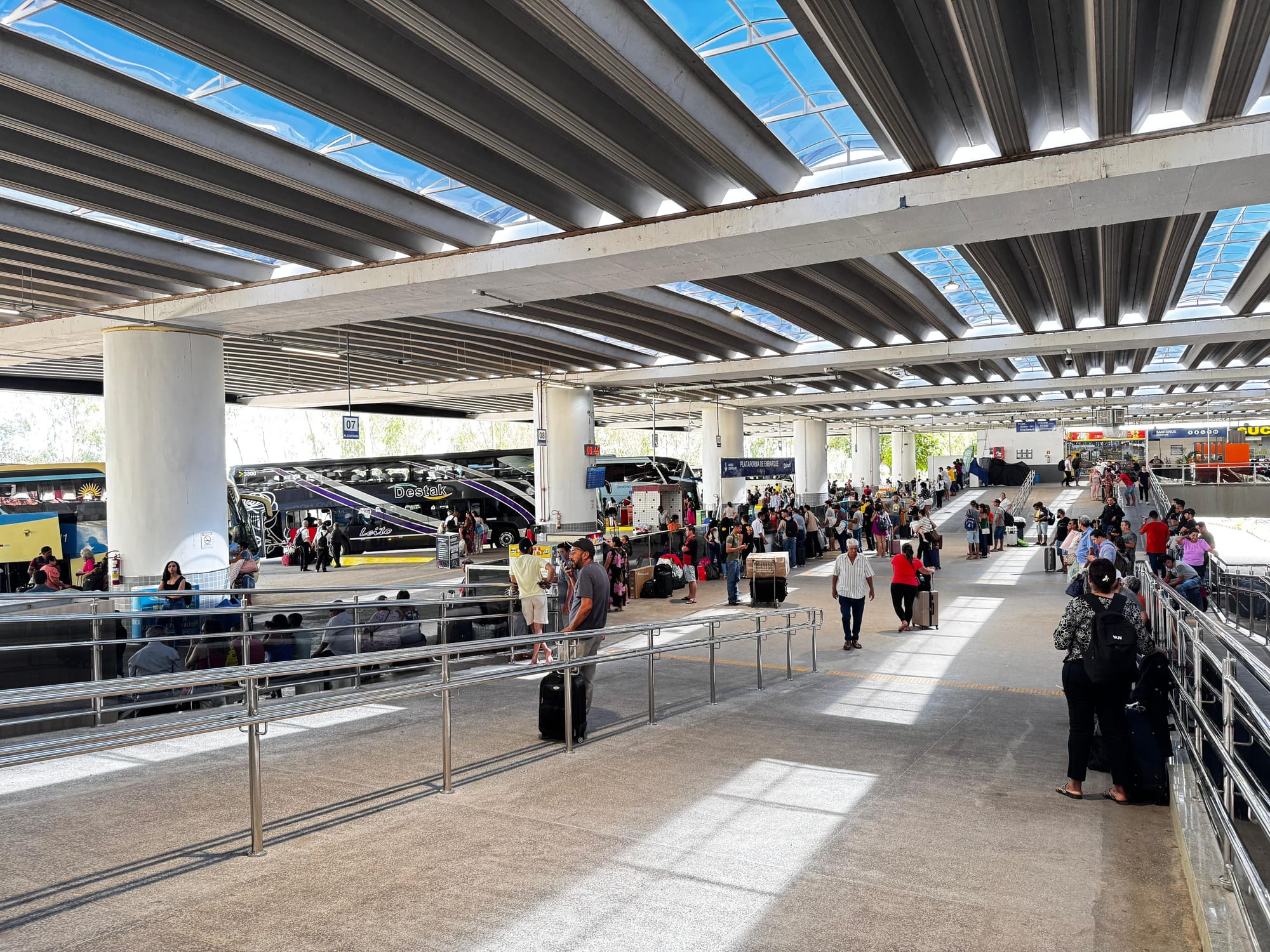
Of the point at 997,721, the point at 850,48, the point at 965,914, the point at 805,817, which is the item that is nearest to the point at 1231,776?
the point at 965,914

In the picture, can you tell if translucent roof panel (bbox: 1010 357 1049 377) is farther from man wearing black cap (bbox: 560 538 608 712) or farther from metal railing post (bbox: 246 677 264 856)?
metal railing post (bbox: 246 677 264 856)

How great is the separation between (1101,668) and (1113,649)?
0.44ft

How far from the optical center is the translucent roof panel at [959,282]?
42.9 feet

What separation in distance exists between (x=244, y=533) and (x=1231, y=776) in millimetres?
30246

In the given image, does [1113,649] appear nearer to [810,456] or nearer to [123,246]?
[123,246]

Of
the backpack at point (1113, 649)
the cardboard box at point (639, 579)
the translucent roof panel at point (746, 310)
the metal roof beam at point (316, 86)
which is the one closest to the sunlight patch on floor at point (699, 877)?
the backpack at point (1113, 649)

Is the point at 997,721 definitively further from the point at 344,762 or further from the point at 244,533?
the point at 244,533

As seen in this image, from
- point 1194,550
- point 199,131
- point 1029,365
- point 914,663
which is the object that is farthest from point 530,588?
point 1029,365

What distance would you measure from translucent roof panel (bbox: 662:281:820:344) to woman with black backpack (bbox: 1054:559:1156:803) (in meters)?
8.34

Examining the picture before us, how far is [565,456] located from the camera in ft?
85.6

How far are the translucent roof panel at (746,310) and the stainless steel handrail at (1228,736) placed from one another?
340 inches

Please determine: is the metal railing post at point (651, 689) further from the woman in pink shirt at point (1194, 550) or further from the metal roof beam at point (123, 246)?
the woman in pink shirt at point (1194, 550)

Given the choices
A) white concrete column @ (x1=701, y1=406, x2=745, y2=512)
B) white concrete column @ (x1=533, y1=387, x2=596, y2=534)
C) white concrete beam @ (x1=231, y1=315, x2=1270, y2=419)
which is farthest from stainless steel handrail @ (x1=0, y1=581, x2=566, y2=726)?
white concrete column @ (x1=701, y1=406, x2=745, y2=512)

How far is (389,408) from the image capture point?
36.7 meters
